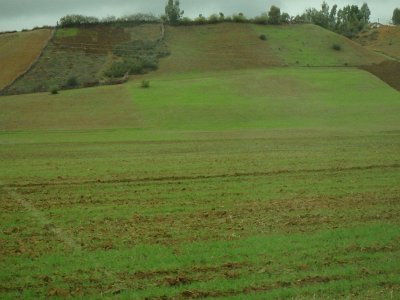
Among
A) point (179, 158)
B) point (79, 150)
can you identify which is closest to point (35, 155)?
point (79, 150)

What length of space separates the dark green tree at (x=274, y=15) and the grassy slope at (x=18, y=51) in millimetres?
37535

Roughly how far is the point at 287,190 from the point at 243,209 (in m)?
3.42

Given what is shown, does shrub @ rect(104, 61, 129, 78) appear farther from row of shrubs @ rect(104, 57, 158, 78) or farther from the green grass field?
the green grass field

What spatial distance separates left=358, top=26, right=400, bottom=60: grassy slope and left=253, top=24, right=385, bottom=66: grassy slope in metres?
7.79

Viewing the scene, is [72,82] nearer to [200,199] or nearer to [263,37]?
[263,37]

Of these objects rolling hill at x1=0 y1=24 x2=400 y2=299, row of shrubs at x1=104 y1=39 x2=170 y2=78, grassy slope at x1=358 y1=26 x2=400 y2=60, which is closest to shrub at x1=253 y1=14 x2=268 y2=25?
grassy slope at x1=358 y1=26 x2=400 y2=60

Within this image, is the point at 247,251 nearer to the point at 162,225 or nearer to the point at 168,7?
the point at 162,225

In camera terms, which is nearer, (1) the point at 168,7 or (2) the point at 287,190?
(2) the point at 287,190

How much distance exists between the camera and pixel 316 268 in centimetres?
1040

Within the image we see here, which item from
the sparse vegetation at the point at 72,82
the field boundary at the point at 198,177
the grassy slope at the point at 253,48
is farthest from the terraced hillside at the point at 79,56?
the field boundary at the point at 198,177

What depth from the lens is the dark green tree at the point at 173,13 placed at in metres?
99.1

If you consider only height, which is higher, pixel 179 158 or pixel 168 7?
pixel 168 7

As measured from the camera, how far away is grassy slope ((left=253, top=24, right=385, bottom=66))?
275ft

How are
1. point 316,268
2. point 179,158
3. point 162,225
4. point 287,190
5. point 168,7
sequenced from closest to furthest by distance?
point 316,268 → point 162,225 → point 287,190 → point 179,158 → point 168,7
